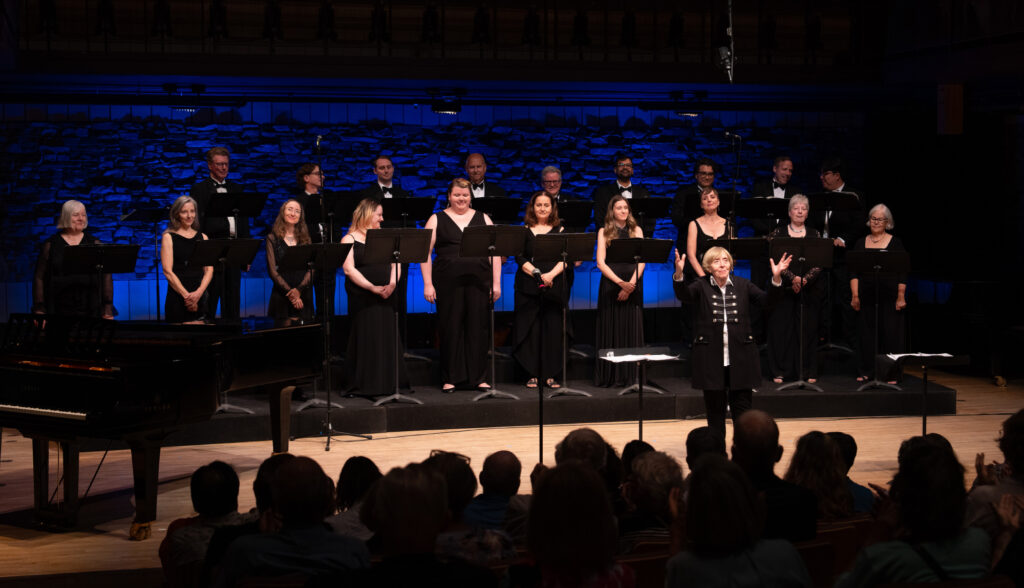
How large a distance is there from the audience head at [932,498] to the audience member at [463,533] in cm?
102

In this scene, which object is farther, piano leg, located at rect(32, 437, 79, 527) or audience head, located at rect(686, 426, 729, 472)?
piano leg, located at rect(32, 437, 79, 527)

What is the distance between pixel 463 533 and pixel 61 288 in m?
4.81

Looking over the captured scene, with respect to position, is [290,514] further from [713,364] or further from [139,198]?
[139,198]

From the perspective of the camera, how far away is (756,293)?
6410 millimetres

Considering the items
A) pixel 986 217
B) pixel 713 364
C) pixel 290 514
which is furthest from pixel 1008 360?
pixel 290 514

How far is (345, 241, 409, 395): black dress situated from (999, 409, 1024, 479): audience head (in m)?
4.48

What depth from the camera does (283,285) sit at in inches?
293

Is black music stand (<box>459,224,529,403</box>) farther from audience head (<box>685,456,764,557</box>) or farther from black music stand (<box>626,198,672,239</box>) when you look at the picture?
audience head (<box>685,456,764,557</box>)

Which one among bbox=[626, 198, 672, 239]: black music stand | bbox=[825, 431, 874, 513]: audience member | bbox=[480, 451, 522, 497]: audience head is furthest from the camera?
bbox=[626, 198, 672, 239]: black music stand

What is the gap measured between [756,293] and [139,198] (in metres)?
6.18

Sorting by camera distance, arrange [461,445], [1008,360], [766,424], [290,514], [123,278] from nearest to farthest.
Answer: [290,514] < [766,424] < [461,445] < [1008,360] < [123,278]

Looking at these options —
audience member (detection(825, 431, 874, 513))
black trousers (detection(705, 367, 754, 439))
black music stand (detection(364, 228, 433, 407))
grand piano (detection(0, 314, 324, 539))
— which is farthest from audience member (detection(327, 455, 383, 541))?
black music stand (detection(364, 228, 433, 407))

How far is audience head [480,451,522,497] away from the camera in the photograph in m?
3.55

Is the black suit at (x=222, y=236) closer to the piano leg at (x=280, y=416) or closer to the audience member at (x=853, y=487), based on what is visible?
the piano leg at (x=280, y=416)
